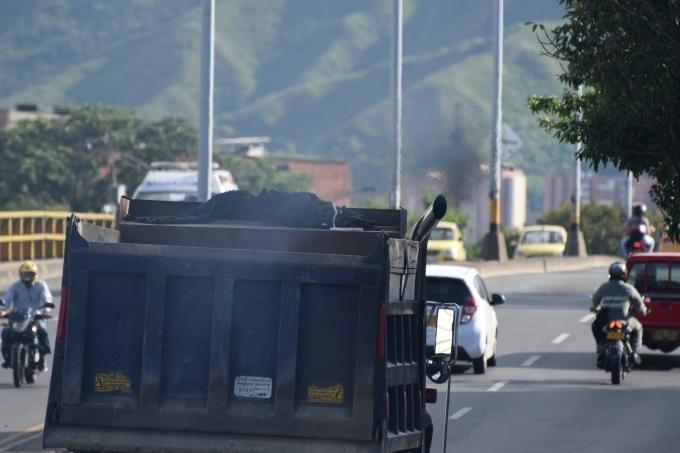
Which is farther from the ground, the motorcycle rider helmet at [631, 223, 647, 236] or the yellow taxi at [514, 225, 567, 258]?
the yellow taxi at [514, 225, 567, 258]

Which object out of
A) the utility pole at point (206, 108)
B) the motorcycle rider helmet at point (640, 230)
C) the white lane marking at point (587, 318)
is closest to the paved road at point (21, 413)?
the utility pole at point (206, 108)

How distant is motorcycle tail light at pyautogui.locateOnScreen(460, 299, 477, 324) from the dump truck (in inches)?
501

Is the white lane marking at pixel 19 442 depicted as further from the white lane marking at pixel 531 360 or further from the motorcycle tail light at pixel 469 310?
the white lane marking at pixel 531 360

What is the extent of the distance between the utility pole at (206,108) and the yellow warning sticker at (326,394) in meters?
22.8

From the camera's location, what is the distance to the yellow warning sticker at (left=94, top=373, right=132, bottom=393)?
31.2 feet

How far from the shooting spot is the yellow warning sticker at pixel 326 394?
30.8ft

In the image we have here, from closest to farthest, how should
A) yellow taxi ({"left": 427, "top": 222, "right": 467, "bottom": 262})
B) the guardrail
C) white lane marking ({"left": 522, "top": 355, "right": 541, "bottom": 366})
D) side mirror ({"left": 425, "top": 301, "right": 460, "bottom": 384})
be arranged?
side mirror ({"left": 425, "top": 301, "right": 460, "bottom": 384})
white lane marking ({"left": 522, "top": 355, "right": 541, "bottom": 366})
the guardrail
yellow taxi ({"left": 427, "top": 222, "right": 467, "bottom": 262})

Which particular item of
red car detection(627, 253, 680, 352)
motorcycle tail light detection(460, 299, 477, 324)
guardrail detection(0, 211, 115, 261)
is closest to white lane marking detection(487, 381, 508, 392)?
motorcycle tail light detection(460, 299, 477, 324)

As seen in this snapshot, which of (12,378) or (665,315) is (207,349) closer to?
(12,378)

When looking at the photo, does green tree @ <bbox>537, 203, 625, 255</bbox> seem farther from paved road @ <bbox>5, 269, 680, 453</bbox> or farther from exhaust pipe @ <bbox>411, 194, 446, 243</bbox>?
exhaust pipe @ <bbox>411, 194, 446, 243</bbox>

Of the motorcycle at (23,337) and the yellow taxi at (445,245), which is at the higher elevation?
the yellow taxi at (445,245)

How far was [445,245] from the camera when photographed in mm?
57250

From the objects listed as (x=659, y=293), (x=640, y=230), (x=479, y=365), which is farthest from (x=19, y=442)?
(x=640, y=230)

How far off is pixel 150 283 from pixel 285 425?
3.79 feet
